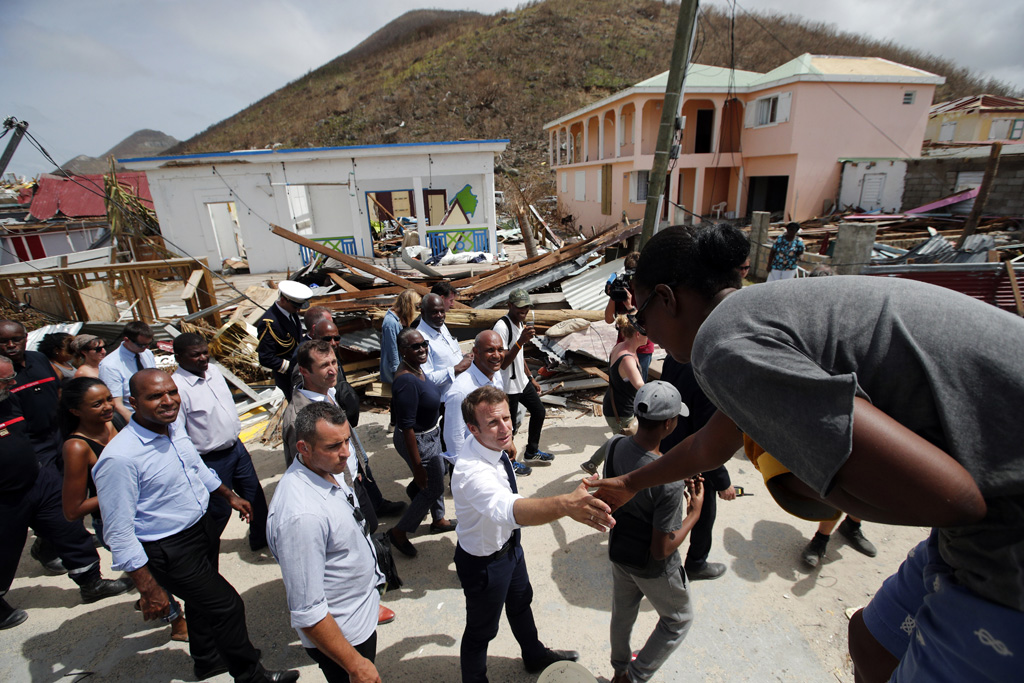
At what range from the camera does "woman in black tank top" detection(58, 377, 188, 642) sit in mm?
2719

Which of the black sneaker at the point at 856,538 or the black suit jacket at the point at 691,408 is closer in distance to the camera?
the black suit jacket at the point at 691,408

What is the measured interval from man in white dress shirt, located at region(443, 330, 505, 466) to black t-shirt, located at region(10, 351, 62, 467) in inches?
128

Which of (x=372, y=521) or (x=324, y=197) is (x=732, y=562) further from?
(x=324, y=197)

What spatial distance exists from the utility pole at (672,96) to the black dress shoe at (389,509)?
171 inches

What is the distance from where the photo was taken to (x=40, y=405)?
3805mm

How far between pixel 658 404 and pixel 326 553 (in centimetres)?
171

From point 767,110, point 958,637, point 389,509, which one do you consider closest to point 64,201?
point 389,509

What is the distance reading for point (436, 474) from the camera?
3.89m

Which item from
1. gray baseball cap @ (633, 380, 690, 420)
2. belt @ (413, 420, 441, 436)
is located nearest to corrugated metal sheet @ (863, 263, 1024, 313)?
gray baseball cap @ (633, 380, 690, 420)

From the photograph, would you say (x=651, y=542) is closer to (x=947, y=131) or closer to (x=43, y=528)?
(x=43, y=528)

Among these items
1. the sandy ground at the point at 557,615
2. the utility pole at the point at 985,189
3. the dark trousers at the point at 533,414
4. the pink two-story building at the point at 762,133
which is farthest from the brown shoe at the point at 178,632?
the pink two-story building at the point at 762,133

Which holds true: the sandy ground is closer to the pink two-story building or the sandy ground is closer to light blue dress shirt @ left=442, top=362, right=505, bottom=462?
light blue dress shirt @ left=442, top=362, right=505, bottom=462

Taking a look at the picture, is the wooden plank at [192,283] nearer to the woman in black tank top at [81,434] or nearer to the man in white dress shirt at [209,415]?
the man in white dress shirt at [209,415]

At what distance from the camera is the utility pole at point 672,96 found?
629 centimetres
